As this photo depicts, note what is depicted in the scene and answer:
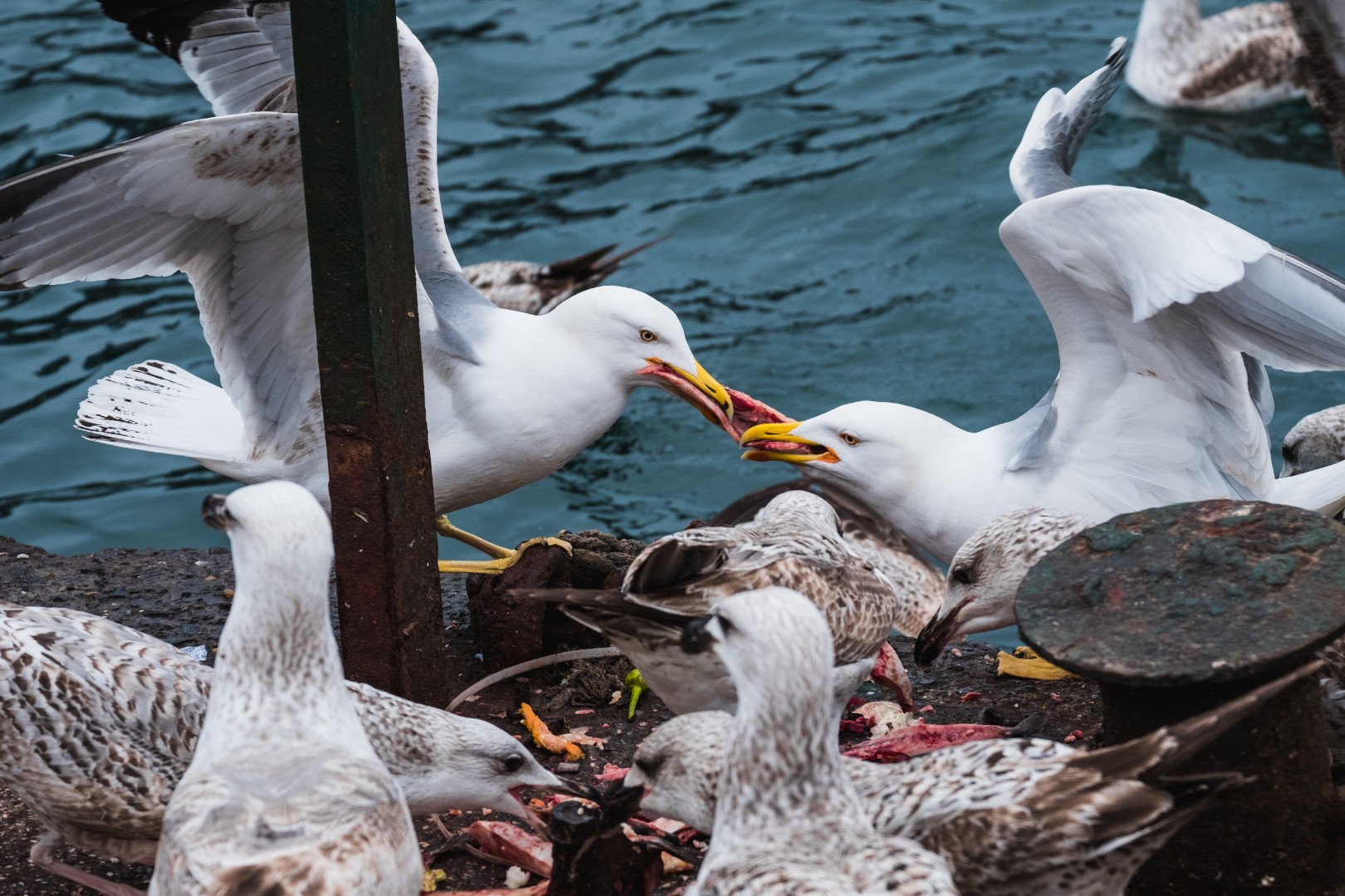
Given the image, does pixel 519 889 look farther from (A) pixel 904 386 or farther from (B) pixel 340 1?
(A) pixel 904 386

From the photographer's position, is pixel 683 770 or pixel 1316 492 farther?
pixel 1316 492

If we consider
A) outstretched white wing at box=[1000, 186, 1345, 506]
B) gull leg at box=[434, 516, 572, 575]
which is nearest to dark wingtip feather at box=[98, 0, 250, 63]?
gull leg at box=[434, 516, 572, 575]

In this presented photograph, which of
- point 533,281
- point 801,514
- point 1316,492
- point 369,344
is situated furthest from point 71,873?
point 533,281

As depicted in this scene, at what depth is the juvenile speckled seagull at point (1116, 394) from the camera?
4.44 metres

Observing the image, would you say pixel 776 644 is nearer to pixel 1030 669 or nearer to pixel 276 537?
pixel 276 537

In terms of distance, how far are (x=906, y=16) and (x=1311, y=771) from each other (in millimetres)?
10416

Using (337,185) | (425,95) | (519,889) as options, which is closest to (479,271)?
(425,95)

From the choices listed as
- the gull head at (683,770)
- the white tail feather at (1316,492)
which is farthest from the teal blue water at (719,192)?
the gull head at (683,770)

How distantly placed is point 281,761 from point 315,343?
93.8 inches

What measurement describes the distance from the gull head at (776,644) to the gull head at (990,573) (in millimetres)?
1714

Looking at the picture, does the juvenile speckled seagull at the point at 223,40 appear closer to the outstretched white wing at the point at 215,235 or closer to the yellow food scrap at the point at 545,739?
the outstretched white wing at the point at 215,235

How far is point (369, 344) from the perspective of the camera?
3930mm

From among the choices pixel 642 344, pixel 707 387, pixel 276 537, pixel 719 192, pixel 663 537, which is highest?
pixel 276 537

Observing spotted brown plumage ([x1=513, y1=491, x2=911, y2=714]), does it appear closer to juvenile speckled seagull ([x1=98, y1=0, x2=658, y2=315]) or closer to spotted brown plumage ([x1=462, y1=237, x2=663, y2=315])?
juvenile speckled seagull ([x1=98, y1=0, x2=658, y2=315])
